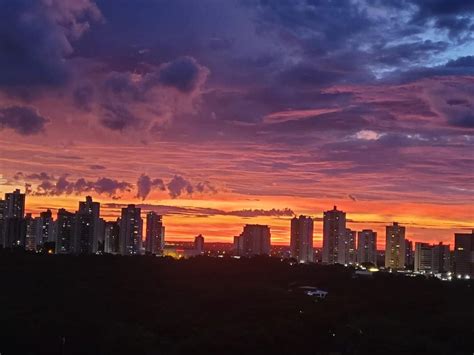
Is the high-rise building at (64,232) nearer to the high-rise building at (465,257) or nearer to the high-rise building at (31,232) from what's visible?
the high-rise building at (31,232)

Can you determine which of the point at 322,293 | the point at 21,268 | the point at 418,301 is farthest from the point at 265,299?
the point at 21,268

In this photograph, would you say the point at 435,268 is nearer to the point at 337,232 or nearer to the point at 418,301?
the point at 337,232

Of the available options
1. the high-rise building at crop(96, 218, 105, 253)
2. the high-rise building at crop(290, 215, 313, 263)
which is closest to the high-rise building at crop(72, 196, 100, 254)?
the high-rise building at crop(96, 218, 105, 253)

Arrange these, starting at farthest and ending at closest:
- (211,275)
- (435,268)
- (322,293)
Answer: (435,268), (211,275), (322,293)

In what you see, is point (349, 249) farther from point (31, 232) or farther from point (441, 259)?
point (31, 232)

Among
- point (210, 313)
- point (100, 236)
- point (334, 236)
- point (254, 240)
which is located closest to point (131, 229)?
point (100, 236)

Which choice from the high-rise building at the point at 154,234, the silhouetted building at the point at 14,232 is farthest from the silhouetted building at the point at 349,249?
the silhouetted building at the point at 14,232

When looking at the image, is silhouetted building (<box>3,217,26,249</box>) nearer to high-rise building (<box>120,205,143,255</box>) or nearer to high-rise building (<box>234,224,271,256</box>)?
high-rise building (<box>120,205,143,255</box>)
